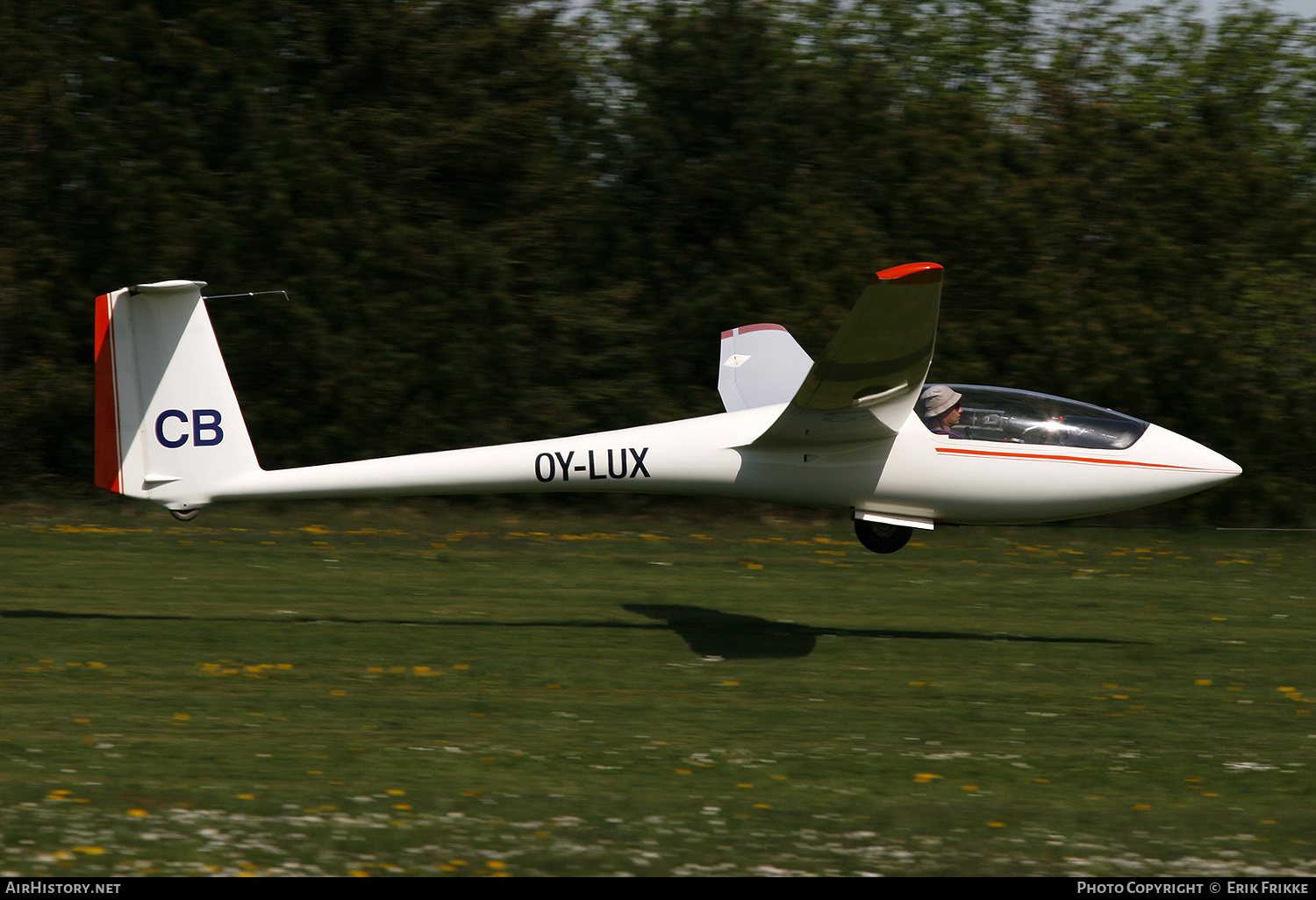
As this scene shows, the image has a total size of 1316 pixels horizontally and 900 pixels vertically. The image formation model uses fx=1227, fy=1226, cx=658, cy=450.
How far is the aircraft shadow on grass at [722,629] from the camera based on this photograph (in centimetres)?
1196

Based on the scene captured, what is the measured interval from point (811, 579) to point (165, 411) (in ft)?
25.5

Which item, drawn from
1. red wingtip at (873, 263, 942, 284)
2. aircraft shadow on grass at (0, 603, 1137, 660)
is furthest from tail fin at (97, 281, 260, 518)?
red wingtip at (873, 263, 942, 284)

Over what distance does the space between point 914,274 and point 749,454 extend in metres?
2.91

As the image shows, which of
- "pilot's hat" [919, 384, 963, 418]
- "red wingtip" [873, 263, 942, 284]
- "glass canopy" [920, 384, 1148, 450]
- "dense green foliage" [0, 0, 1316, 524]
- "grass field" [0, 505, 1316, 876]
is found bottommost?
"grass field" [0, 505, 1316, 876]

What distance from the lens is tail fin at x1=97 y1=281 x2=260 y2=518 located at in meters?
10.5

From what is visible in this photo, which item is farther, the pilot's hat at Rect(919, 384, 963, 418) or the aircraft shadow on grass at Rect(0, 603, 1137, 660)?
the aircraft shadow on grass at Rect(0, 603, 1137, 660)

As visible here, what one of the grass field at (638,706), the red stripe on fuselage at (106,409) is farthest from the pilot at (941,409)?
the red stripe on fuselage at (106,409)

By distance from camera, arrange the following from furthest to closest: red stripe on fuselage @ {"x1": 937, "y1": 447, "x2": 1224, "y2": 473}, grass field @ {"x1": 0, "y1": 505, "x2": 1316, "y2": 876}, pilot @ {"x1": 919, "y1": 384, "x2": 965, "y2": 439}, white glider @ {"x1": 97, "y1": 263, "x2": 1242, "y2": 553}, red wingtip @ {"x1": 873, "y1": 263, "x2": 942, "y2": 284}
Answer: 1. pilot @ {"x1": 919, "y1": 384, "x2": 965, "y2": 439}
2. red stripe on fuselage @ {"x1": 937, "y1": 447, "x2": 1224, "y2": 473}
3. white glider @ {"x1": 97, "y1": 263, "x2": 1242, "y2": 553}
4. red wingtip @ {"x1": 873, "y1": 263, "x2": 942, "y2": 284}
5. grass field @ {"x1": 0, "y1": 505, "x2": 1316, "y2": 876}

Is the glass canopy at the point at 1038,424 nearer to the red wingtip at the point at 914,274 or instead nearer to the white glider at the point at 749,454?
the white glider at the point at 749,454

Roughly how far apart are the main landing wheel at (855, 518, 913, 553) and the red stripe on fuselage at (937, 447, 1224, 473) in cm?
106

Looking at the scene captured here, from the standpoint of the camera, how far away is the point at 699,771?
843 centimetres

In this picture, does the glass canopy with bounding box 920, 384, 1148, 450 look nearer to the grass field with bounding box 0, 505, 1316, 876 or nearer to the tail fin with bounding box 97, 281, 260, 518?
the grass field with bounding box 0, 505, 1316, 876

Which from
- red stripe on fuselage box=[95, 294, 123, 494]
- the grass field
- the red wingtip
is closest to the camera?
the grass field

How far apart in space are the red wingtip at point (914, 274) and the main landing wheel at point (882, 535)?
3356mm
